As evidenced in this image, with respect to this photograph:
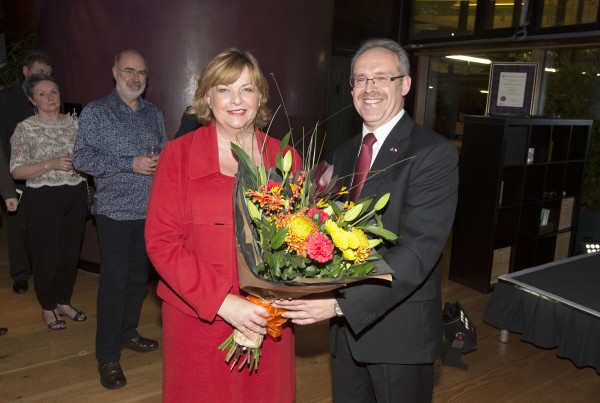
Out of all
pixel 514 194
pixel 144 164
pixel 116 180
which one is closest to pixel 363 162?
pixel 144 164

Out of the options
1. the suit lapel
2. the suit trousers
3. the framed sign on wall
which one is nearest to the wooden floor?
the suit trousers

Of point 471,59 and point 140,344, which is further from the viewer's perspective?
point 471,59

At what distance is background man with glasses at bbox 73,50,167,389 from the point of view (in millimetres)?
2926

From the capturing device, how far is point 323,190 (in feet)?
4.77

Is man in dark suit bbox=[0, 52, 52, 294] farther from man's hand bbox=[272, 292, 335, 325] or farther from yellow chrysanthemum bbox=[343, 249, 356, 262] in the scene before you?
yellow chrysanthemum bbox=[343, 249, 356, 262]

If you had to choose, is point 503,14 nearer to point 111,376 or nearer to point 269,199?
point 269,199

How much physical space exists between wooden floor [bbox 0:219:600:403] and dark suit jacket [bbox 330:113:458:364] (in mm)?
1338

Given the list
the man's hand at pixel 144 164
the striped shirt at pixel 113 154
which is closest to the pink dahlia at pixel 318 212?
the man's hand at pixel 144 164

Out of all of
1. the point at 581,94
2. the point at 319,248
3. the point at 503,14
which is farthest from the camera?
the point at 503,14

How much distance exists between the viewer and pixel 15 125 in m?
3.95

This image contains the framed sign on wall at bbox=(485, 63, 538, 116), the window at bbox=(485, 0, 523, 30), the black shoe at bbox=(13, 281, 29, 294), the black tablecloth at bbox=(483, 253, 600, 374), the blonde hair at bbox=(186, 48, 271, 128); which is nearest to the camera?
the blonde hair at bbox=(186, 48, 271, 128)

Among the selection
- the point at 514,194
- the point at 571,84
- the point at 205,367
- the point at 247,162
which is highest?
the point at 571,84

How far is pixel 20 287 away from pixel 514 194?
5041mm

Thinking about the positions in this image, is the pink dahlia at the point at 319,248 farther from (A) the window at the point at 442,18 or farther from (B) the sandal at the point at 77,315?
(A) the window at the point at 442,18
